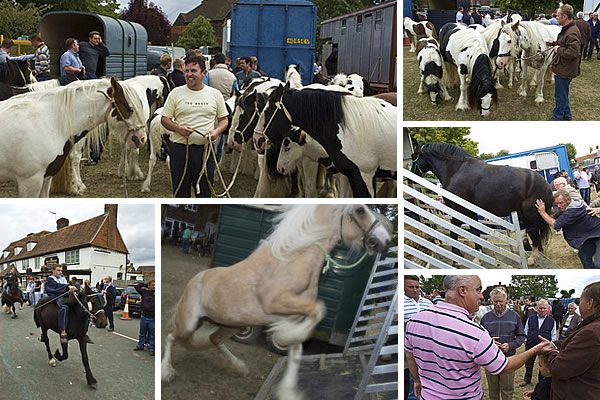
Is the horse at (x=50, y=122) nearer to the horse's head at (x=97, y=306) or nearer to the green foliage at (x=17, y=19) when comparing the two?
the horse's head at (x=97, y=306)

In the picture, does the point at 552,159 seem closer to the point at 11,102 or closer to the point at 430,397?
the point at 430,397

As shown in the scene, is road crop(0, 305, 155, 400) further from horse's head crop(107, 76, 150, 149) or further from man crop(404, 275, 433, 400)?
horse's head crop(107, 76, 150, 149)

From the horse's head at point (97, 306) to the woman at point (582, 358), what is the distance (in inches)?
97.4

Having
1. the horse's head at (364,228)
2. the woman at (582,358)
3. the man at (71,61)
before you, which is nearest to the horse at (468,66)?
the horse's head at (364,228)

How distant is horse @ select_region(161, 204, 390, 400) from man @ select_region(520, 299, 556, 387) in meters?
1.60

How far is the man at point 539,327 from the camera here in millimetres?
3775

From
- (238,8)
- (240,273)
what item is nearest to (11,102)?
(240,273)

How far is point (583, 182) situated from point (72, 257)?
3189mm

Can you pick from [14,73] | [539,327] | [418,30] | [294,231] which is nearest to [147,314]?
[294,231]

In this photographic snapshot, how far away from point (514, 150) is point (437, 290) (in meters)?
1.04

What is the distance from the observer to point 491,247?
376 cm

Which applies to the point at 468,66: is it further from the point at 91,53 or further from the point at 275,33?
the point at 275,33

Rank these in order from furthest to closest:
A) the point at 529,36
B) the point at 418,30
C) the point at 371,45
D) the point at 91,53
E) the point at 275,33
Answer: the point at 275,33 → the point at 371,45 → the point at 418,30 → the point at 91,53 → the point at 529,36

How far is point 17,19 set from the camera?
33.7 ft
